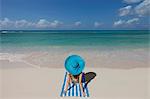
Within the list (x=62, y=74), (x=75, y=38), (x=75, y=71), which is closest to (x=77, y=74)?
(x=75, y=71)

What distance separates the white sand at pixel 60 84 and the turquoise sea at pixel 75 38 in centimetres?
42

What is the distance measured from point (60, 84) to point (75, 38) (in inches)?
41.9

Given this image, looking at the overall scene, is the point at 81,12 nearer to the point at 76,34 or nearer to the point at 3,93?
the point at 76,34

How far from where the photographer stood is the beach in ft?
10.3

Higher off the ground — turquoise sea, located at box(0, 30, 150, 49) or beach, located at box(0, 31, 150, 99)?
turquoise sea, located at box(0, 30, 150, 49)

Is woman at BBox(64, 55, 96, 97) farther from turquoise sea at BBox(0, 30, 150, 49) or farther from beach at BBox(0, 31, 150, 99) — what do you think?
turquoise sea at BBox(0, 30, 150, 49)

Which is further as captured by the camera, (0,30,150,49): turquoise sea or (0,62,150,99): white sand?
(0,30,150,49): turquoise sea

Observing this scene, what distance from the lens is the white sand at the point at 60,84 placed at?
3127mm

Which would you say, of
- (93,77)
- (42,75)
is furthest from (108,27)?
(42,75)

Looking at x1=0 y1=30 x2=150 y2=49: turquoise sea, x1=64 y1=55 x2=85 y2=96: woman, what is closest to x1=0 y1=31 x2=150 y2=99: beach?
x1=0 y1=30 x2=150 y2=49: turquoise sea

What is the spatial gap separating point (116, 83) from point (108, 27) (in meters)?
0.82

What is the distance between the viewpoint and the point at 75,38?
4.04 m

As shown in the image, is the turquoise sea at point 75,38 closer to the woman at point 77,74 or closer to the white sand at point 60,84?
the white sand at point 60,84

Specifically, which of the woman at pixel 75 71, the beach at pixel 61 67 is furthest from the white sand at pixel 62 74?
the woman at pixel 75 71
